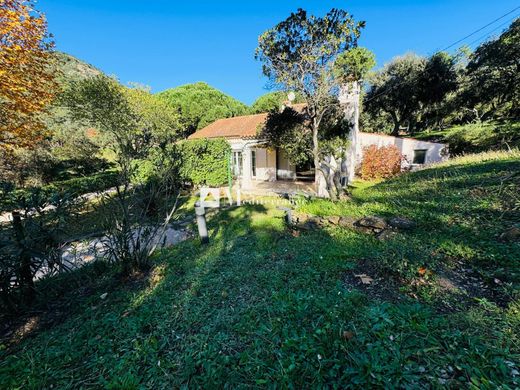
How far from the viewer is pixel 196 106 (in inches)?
1065

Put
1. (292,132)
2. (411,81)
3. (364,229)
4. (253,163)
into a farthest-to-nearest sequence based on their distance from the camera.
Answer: (411,81)
(253,163)
(292,132)
(364,229)

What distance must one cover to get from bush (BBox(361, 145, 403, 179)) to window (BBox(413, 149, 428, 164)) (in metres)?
2.26

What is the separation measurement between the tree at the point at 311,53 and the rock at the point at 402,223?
3.10 m

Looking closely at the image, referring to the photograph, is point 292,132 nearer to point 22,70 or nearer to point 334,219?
point 334,219

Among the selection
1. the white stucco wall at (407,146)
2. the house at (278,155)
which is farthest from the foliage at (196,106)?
the white stucco wall at (407,146)

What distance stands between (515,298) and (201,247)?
5.11 m

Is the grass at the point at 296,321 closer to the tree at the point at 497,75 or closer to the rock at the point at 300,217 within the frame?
the rock at the point at 300,217

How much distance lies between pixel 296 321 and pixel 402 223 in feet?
11.9

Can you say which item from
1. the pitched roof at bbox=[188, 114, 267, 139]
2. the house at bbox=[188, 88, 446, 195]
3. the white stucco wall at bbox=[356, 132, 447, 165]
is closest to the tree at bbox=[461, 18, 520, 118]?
the white stucco wall at bbox=[356, 132, 447, 165]

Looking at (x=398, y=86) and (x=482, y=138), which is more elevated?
(x=398, y=86)

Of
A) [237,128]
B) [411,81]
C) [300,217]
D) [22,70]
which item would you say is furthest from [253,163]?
[411,81]

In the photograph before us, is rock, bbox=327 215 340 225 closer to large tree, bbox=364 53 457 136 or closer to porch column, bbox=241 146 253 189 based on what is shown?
porch column, bbox=241 146 253 189

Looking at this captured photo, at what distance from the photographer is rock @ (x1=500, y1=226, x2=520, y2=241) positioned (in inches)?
137

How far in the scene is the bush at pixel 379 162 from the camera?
568 inches
